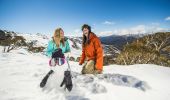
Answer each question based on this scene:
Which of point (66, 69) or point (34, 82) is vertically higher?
point (66, 69)

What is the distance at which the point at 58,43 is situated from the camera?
20.0ft

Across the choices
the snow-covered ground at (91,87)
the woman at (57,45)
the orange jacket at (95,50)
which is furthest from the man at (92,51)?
the woman at (57,45)

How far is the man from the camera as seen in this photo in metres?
6.52

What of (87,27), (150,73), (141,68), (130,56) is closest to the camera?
(87,27)

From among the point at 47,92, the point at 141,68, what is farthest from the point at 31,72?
the point at 141,68

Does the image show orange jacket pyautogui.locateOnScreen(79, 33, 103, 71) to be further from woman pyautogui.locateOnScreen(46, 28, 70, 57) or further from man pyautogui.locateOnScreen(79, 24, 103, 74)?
woman pyautogui.locateOnScreen(46, 28, 70, 57)

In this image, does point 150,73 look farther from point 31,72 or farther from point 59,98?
point 31,72

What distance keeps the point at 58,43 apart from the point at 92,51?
1148 mm

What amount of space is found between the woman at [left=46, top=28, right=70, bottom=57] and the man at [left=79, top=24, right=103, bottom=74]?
2.47 ft

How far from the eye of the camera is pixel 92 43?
258 inches

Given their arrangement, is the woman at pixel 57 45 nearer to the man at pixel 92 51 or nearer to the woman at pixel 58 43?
the woman at pixel 58 43

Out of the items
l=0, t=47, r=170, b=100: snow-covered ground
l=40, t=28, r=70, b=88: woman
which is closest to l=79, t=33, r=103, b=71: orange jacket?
l=0, t=47, r=170, b=100: snow-covered ground

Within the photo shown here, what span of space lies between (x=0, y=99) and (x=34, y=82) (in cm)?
176

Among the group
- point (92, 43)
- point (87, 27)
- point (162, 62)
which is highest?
point (87, 27)
